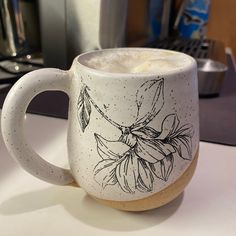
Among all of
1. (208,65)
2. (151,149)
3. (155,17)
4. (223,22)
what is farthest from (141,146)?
(223,22)

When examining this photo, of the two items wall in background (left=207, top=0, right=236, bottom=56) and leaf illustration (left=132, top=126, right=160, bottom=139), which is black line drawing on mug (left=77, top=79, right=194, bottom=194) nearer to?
leaf illustration (left=132, top=126, right=160, bottom=139)

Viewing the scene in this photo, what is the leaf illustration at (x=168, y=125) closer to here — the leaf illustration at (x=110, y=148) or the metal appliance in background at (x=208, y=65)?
the leaf illustration at (x=110, y=148)

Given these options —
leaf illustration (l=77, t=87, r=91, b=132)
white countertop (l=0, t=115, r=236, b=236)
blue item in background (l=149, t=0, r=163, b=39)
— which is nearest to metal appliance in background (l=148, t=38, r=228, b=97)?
blue item in background (l=149, t=0, r=163, b=39)

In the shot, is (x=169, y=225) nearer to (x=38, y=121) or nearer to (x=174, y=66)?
(x=174, y=66)

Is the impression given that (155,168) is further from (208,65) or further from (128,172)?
(208,65)

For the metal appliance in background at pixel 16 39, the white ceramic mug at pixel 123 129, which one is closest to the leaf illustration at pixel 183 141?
the white ceramic mug at pixel 123 129

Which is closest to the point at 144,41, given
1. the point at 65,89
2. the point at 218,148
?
the point at 218,148
